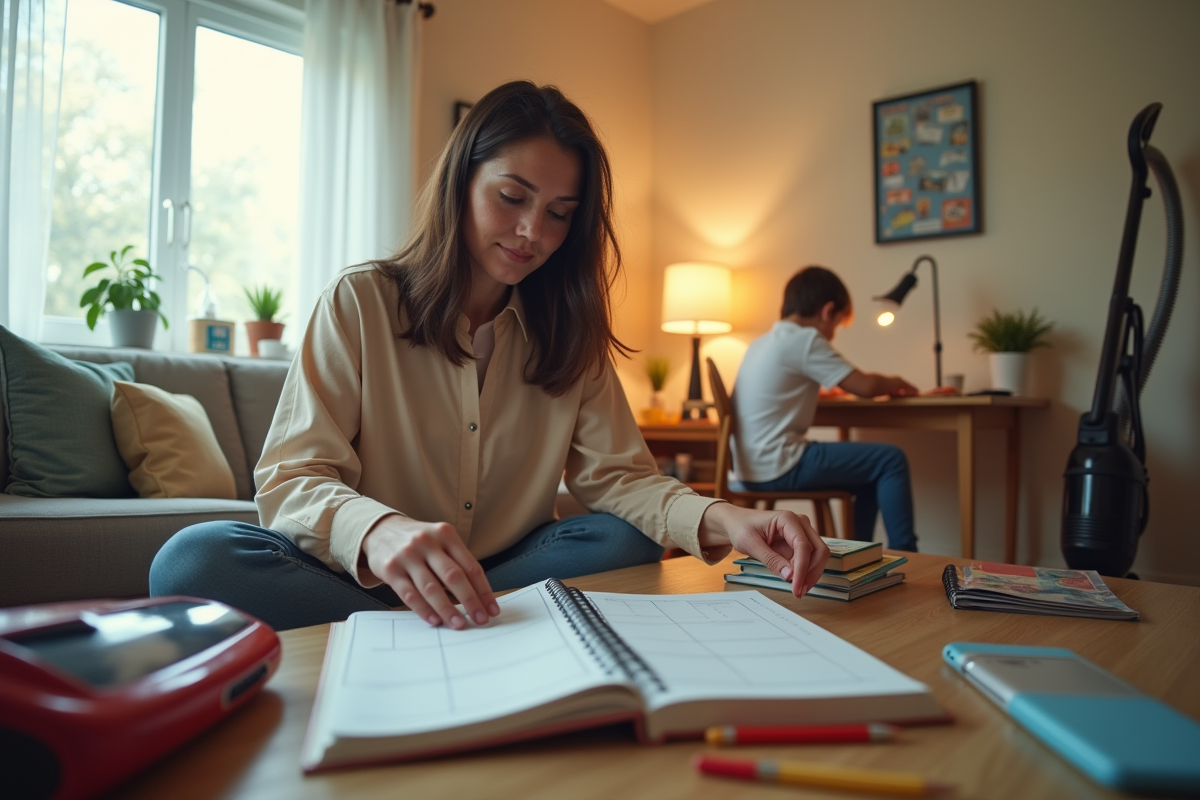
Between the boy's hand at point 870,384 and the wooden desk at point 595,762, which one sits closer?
the wooden desk at point 595,762

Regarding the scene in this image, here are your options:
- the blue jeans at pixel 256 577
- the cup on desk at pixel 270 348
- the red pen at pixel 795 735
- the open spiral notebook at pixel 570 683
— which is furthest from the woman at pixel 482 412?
Answer: the cup on desk at pixel 270 348

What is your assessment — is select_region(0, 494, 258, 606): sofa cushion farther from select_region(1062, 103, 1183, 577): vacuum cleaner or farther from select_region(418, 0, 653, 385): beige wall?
select_region(1062, 103, 1183, 577): vacuum cleaner

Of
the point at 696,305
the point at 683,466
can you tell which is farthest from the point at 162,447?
the point at 696,305

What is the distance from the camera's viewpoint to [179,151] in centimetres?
273

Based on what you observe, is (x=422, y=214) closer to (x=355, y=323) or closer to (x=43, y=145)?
(x=355, y=323)

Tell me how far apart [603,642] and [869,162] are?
326cm

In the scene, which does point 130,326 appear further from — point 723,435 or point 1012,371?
point 1012,371

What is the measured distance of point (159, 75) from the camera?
2.72 m

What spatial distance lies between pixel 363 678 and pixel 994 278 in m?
3.09

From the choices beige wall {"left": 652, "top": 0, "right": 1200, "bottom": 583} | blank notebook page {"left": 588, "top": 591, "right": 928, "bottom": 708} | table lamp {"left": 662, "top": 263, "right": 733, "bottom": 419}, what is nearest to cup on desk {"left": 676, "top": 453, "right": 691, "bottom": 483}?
table lamp {"left": 662, "top": 263, "right": 733, "bottom": 419}

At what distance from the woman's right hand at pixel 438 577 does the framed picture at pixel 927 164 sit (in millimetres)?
2975

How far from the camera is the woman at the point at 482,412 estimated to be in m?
0.92

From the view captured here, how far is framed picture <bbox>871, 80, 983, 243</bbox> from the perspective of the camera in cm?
311

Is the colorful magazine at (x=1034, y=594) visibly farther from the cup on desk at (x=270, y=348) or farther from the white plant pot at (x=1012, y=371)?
Answer: the cup on desk at (x=270, y=348)
